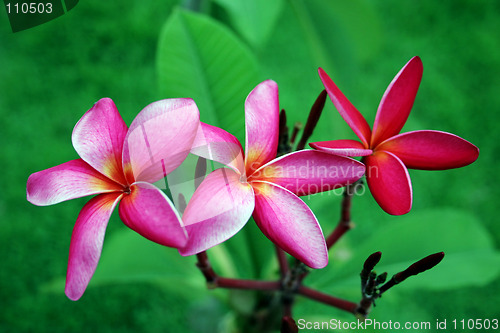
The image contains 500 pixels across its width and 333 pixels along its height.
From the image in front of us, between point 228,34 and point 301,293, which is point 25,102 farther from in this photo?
point 301,293

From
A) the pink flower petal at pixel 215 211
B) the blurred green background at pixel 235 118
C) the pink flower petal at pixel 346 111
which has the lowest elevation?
the blurred green background at pixel 235 118

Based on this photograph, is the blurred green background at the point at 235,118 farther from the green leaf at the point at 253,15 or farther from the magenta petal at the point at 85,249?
the magenta petal at the point at 85,249

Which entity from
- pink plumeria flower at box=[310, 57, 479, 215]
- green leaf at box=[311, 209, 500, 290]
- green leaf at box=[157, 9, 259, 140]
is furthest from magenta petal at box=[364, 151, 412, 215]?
green leaf at box=[311, 209, 500, 290]

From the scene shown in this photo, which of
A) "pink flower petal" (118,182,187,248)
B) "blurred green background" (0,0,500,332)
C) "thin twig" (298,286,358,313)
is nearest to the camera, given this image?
"pink flower petal" (118,182,187,248)

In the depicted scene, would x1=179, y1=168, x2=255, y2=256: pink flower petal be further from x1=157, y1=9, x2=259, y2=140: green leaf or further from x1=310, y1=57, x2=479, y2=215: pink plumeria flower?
x1=157, y1=9, x2=259, y2=140: green leaf

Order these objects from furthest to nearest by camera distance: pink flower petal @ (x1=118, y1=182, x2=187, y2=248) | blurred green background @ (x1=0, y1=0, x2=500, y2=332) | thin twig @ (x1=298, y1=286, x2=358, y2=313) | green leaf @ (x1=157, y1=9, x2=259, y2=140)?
1. blurred green background @ (x1=0, y1=0, x2=500, y2=332)
2. green leaf @ (x1=157, y1=9, x2=259, y2=140)
3. thin twig @ (x1=298, y1=286, x2=358, y2=313)
4. pink flower petal @ (x1=118, y1=182, x2=187, y2=248)

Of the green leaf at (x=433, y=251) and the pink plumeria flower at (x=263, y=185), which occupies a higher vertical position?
the pink plumeria flower at (x=263, y=185)

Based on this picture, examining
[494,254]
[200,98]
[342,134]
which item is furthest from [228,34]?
[494,254]

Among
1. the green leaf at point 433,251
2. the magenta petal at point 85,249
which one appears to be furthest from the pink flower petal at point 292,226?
the green leaf at point 433,251
